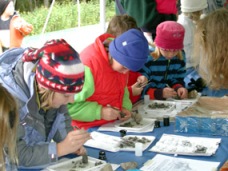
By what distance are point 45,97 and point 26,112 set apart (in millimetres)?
94

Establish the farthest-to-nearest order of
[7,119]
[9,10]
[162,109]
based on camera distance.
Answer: [9,10], [162,109], [7,119]

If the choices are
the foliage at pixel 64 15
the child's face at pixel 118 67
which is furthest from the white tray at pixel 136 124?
the foliage at pixel 64 15

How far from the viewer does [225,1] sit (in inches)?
193

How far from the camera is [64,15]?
644cm

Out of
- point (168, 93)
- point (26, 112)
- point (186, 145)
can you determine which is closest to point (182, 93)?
point (168, 93)

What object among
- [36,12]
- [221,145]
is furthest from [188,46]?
[36,12]

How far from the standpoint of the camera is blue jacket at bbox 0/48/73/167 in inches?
62.0

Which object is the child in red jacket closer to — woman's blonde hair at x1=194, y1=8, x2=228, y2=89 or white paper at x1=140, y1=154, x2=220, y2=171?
woman's blonde hair at x1=194, y1=8, x2=228, y2=89

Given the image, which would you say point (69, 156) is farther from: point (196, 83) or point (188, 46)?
point (188, 46)

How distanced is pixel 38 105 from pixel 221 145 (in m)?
0.85

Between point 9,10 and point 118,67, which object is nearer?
point 118,67

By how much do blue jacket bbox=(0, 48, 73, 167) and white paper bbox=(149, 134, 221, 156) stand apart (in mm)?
493

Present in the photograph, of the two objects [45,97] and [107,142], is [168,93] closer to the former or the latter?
[107,142]

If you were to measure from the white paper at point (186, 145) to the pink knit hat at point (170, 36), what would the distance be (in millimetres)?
860
